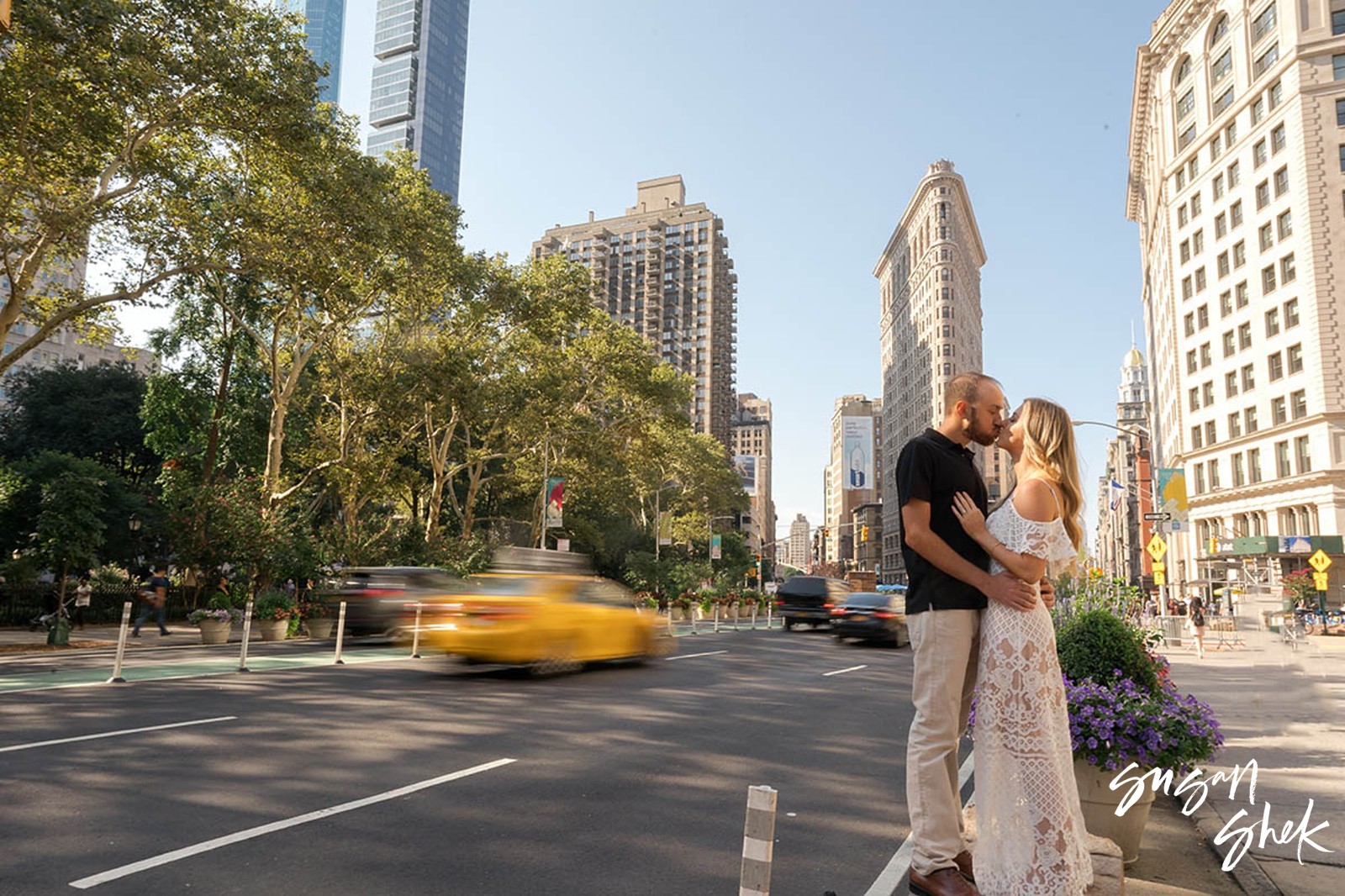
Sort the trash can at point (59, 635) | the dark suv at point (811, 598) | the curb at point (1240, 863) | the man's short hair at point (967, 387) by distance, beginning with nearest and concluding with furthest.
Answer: the man's short hair at point (967, 387) < the curb at point (1240, 863) < the trash can at point (59, 635) < the dark suv at point (811, 598)

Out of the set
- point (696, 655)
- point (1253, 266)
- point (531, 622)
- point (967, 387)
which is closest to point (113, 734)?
point (531, 622)

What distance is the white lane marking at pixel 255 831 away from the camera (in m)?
4.02

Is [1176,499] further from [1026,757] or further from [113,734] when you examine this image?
[113,734]

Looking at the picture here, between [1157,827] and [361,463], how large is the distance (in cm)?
2762

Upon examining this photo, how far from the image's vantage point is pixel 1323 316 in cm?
4791

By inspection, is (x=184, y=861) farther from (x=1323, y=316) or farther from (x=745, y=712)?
(x=1323, y=316)

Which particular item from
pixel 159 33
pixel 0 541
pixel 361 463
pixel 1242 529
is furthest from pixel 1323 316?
pixel 0 541

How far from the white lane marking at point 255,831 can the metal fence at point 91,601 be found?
2121cm

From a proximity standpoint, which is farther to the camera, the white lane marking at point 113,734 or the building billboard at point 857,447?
the building billboard at point 857,447

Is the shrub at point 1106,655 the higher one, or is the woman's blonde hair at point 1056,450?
the woman's blonde hair at point 1056,450

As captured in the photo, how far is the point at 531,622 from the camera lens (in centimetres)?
1223

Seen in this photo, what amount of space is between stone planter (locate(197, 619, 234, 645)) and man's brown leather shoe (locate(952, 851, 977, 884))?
65.8 ft

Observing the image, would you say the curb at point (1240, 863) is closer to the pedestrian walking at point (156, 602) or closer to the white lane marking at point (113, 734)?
the white lane marking at point (113, 734)

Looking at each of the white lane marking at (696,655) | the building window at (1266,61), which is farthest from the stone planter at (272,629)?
the building window at (1266,61)
